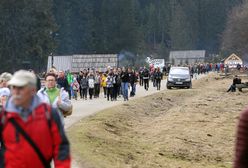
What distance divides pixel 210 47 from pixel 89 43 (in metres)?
63.6

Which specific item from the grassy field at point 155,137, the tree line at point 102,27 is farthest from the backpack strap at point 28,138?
the tree line at point 102,27

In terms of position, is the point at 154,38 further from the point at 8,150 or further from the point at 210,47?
the point at 8,150

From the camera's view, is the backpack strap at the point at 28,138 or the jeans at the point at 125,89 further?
the jeans at the point at 125,89

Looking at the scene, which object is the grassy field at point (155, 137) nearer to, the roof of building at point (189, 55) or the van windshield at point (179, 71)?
the van windshield at point (179, 71)

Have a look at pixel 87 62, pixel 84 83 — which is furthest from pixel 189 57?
pixel 84 83

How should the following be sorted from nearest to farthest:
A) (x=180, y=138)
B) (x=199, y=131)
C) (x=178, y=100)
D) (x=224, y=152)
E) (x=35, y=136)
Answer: (x=35, y=136)
(x=224, y=152)
(x=180, y=138)
(x=199, y=131)
(x=178, y=100)

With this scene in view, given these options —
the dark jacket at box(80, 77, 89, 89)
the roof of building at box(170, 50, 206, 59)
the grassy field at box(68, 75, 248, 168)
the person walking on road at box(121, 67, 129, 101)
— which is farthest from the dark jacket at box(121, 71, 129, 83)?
the roof of building at box(170, 50, 206, 59)

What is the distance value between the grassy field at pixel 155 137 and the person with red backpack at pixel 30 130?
7217 mm

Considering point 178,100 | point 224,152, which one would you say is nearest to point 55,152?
point 224,152

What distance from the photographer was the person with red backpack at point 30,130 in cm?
602

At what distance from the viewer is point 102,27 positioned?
111 meters

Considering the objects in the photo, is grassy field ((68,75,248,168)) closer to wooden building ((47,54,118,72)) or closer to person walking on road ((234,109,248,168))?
person walking on road ((234,109,248,168))

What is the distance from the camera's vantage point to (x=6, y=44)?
2901 inches

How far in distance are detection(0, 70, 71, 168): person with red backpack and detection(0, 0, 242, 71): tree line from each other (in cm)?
6729
